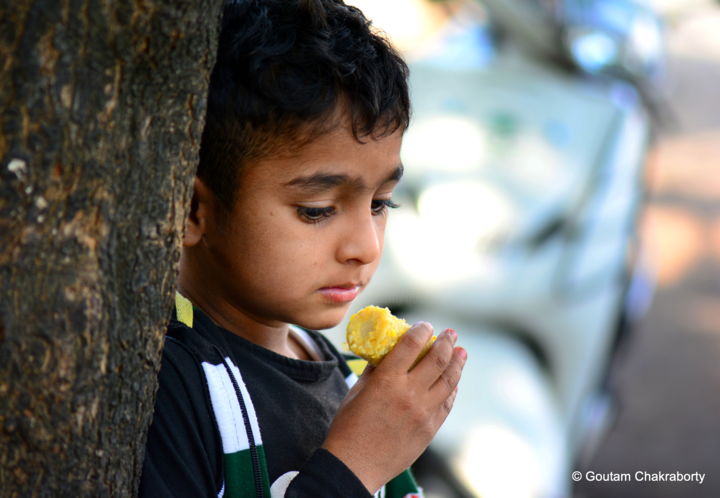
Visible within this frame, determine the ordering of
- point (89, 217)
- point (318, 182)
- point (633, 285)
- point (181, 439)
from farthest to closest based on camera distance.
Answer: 1. point (633, 285)
2. point (318, 182)
3. point (181, 439)
4. point (89, 217)

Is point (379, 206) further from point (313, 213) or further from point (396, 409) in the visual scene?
point (396, 409)

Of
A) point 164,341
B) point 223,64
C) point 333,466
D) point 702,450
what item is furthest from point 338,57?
point 702,450

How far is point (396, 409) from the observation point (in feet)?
4.95

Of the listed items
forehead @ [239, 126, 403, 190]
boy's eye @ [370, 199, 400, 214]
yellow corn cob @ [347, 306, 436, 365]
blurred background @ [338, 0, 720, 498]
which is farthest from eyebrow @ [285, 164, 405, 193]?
blurred background @ [338, 0, 720, 498]

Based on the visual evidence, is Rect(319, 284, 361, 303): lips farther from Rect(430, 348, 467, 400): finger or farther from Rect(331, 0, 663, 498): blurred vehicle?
Rect(331, 0, 663, 498): blurred vehicle

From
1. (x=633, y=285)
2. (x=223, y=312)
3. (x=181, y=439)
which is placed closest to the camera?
(x=181, y=439)

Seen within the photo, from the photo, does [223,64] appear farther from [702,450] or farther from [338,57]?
[702,450]

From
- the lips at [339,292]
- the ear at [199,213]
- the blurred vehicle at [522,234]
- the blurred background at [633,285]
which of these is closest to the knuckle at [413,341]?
the lips at [339,292]

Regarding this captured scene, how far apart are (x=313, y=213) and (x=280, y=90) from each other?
7.2 inches

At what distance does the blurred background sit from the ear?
139cm

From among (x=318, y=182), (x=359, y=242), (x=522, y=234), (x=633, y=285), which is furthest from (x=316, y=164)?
(x=633, y=285)

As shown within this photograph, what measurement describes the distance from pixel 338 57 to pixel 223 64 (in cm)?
17

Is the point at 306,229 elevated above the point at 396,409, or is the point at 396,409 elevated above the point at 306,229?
the point at 306,229

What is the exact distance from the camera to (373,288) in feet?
13.5
